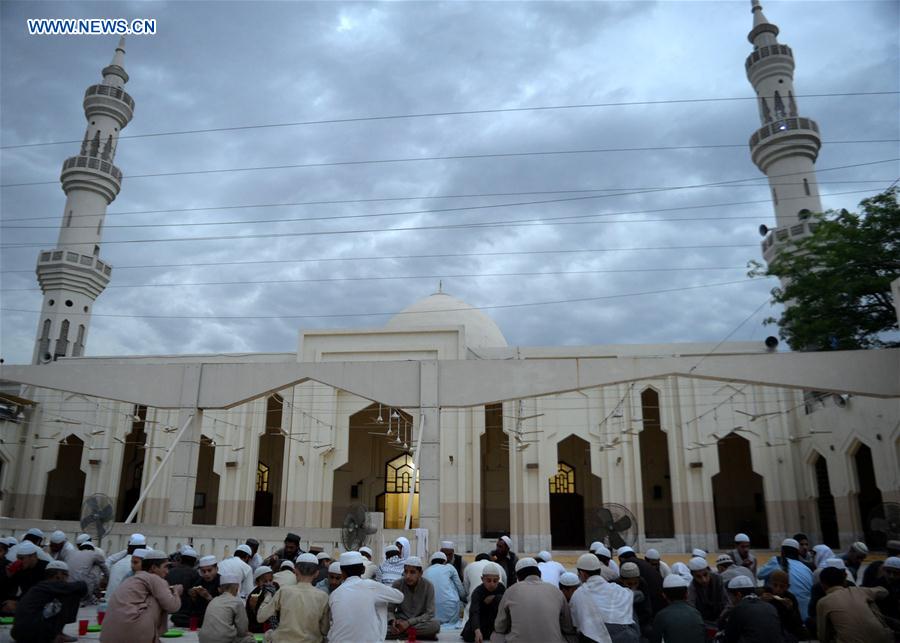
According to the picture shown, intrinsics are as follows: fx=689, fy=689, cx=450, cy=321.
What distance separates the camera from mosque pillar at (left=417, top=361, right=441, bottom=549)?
11578 millimetres

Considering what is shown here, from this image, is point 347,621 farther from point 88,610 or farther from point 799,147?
point 799,147

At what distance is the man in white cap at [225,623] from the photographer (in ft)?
14.8

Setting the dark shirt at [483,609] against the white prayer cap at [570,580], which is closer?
the white prayer cap at [570,580]

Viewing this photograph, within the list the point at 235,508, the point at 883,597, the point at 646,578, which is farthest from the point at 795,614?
the point at 235,508

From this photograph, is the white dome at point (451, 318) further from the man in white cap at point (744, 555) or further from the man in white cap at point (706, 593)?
the man in white cap at point (706, 593)

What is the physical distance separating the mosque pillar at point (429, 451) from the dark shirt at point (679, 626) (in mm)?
7206

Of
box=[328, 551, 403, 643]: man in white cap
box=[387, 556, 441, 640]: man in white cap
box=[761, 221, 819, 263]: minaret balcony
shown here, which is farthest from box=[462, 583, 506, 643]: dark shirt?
box=[761, 221, 819, 263]: minaret balcony

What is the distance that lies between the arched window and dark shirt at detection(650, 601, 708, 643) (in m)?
19.0

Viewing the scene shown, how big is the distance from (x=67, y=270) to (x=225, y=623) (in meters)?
21.4

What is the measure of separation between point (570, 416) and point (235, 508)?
10142mm

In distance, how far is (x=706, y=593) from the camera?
5891mm

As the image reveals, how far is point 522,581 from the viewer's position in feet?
14.9

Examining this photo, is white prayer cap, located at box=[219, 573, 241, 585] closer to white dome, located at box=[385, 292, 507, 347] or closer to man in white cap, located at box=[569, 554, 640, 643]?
man in white cap, located at box=[569, 554, 640, 643]

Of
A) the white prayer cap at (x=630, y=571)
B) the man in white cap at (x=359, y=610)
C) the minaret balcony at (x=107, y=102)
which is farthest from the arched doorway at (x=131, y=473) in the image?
the white prayer cap at (x=630, y=571)
